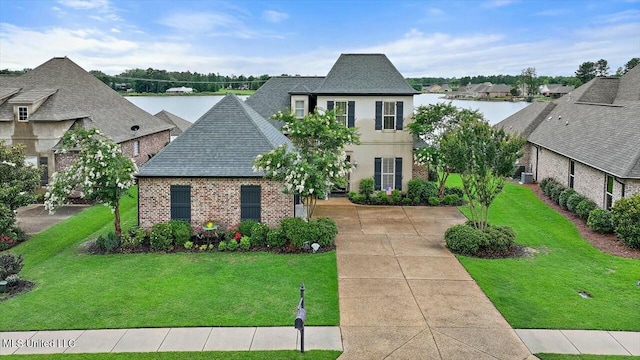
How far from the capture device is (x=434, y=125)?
82.2 feet

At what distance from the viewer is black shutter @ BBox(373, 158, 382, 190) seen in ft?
87.4

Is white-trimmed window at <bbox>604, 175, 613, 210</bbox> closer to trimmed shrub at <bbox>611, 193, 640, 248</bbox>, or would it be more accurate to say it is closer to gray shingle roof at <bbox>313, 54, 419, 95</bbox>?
trimmed shrub at <bbox>611, 193, 640, 248</bbox>

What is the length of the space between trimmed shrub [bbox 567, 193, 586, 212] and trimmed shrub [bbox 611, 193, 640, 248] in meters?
4.03

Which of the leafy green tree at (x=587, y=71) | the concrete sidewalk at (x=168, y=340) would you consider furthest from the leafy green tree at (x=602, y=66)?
the concrete sidewalk at (x=168, y=340)

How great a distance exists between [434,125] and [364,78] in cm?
463

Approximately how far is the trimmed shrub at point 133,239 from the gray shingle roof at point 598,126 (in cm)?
1720

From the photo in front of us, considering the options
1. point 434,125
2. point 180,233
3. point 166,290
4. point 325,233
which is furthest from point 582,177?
point 166,290

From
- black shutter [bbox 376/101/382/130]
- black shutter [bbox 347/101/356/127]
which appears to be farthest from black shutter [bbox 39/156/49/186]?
black shutter [bbox 376/101/382/130]

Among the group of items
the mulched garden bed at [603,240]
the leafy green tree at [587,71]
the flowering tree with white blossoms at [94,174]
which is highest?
the leafy green tree at [587,71]

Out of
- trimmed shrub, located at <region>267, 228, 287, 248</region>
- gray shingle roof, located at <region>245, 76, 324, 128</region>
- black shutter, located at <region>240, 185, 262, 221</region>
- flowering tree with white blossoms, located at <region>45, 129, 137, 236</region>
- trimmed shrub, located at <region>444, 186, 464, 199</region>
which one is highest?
gray shingle roof, located at <region>245, 76, 324, 128</region>

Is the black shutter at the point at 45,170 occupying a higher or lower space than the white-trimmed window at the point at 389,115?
lower

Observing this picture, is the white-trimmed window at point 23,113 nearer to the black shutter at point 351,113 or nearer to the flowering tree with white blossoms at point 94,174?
the flowering tree with white blossoms at point 94,174

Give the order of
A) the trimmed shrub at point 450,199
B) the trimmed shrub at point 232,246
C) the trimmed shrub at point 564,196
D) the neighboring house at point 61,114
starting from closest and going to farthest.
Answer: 1. the trimmed shrub at point 232,246
2. the trimmed shrub at point 564,196
3. the trimmed shrub at point 450,199
4. the neighboring house at point 61,114

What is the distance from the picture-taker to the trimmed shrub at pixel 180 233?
1756 centimetres
